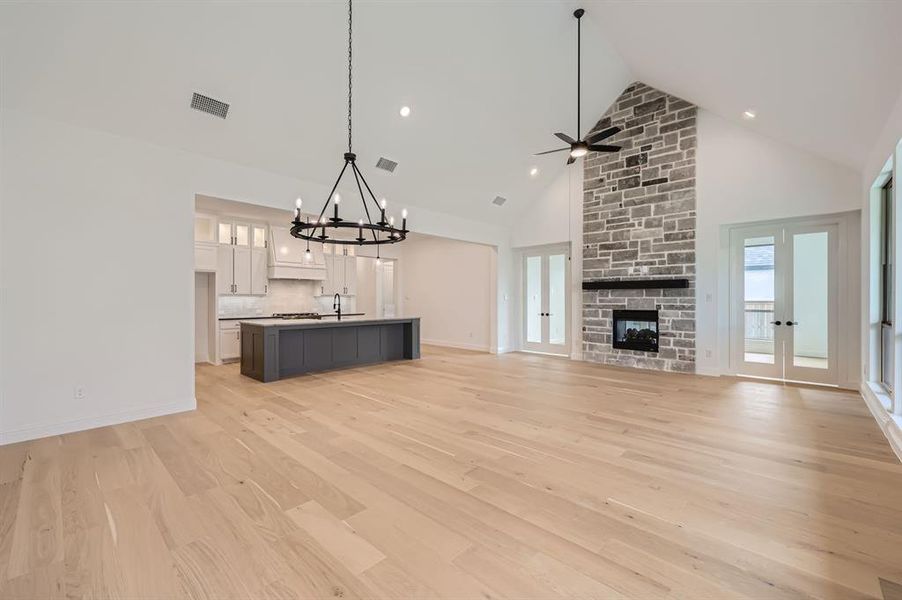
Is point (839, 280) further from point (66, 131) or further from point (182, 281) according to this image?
point (66, 131)

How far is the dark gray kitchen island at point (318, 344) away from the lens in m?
5.95

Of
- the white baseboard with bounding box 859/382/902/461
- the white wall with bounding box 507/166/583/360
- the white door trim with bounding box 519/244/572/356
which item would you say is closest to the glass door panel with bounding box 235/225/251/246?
the white wall with bounding box 507/166/583/360

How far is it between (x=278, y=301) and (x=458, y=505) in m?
7.66

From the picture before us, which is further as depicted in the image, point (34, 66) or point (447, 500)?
point (34, 66)

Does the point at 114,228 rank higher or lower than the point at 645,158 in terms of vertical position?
lower

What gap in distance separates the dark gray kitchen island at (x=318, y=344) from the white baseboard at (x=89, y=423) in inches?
57.7

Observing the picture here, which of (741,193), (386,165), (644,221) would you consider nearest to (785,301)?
(741,193)

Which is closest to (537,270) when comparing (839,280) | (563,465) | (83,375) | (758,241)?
(758,241)

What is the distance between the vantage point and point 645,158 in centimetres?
700

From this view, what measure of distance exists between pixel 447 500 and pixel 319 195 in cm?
475

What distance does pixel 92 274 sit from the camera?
396cm

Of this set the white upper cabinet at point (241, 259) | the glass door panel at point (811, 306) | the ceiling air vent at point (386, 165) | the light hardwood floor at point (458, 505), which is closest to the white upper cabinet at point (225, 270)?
the white upper cabinet at point (241, 259)

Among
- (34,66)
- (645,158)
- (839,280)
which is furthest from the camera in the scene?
(645,158)

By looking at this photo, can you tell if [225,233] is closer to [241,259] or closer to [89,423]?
[241,259]
